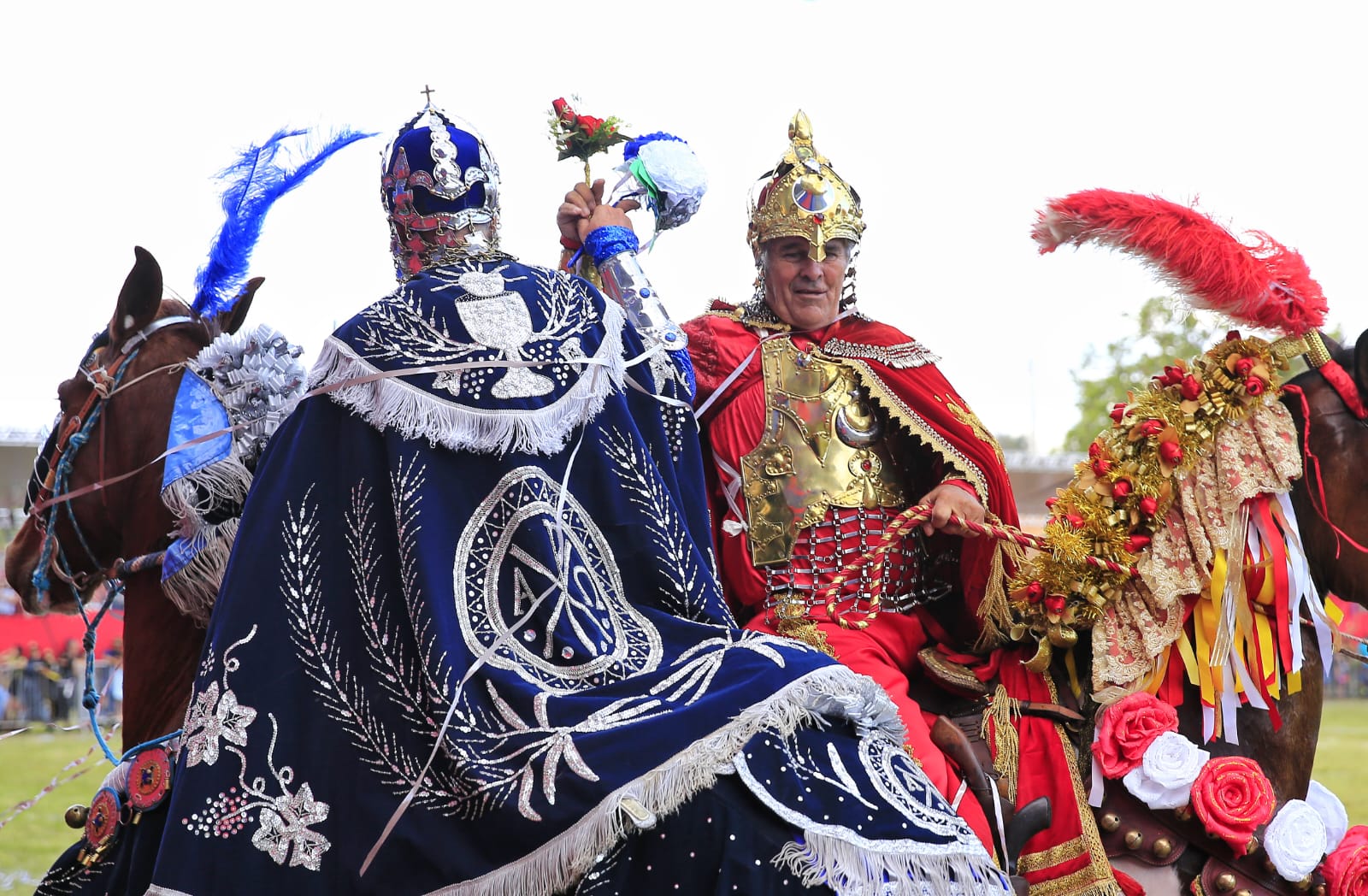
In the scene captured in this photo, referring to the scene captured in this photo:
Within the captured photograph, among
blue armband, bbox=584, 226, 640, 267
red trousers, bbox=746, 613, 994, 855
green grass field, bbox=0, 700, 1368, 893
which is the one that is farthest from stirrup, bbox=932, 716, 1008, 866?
green grass field, bbox=0, 700, 1368, 893

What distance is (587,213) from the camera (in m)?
3.49

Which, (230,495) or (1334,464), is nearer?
(230,495)

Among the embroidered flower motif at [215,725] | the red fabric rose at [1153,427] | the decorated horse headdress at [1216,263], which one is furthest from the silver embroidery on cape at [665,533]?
the decorated horse headdress at [1216,263]

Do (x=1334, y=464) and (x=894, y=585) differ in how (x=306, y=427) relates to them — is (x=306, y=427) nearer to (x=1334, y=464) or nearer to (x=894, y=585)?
(x=894, y=585)

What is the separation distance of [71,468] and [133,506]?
0.63 feet

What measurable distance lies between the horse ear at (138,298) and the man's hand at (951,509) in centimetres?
215

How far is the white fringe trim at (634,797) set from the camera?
2318 millimetres

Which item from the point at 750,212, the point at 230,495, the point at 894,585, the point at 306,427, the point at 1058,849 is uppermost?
the point at 750,212

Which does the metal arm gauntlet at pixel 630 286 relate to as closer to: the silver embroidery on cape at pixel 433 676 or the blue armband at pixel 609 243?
the blue armband at pixel 609 243

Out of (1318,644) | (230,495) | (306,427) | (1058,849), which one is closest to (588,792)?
(306,427)

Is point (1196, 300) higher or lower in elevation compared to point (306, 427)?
higher

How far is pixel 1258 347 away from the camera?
11.8ft

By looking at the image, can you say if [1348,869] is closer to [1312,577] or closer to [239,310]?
[1312,577]

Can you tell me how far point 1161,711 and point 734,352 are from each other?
62.3 inches
